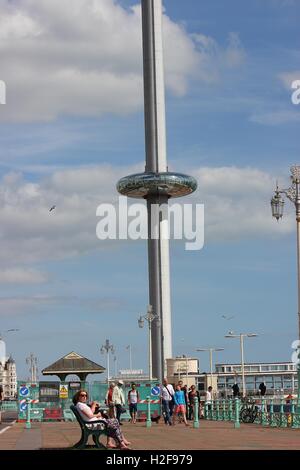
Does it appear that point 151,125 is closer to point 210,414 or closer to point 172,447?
point 210,414

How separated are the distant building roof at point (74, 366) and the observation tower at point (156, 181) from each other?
164 ft

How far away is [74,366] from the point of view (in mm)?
51844

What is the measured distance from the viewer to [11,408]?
2400 inches

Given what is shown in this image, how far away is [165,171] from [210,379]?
31556 mm

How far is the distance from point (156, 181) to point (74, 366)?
51.9 meters

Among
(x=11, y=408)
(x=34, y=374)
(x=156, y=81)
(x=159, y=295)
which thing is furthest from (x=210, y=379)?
(x=34, y=374)

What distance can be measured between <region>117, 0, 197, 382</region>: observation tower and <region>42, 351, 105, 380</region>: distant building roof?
5004cm

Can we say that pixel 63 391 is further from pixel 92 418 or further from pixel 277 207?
pixel 92 418

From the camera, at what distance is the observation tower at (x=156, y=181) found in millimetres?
103250

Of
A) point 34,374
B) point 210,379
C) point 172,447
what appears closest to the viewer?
point 172,447

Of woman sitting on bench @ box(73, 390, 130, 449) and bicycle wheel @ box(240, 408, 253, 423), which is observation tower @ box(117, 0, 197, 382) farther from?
woman sitting on bench @ box(73, 390, 130, 449)

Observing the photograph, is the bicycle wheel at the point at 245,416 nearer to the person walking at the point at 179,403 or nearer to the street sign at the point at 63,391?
the person walking at the point at 179,403
